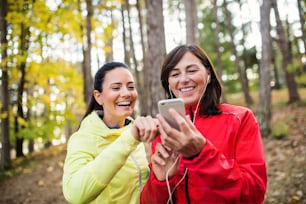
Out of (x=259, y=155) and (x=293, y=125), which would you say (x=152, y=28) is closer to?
(x=259, y=155)

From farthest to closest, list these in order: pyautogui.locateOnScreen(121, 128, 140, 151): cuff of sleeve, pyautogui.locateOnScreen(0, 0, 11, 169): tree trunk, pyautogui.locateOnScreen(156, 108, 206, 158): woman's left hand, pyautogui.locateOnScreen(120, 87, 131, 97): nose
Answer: pyautogui.locateOnScreen(0, 0, 11, 169): tree trunk
pyautogui.locateOnScreen(120, 87, 131, 97): nose
pyautogui.locateOnScreen(121, 128, 140, 151): cuff of sleeve
pyautogui.locateOnScreen(156, 108, 206, 158): woman's left hand

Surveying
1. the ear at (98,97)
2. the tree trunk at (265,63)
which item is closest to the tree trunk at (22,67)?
the ear at (98,97)

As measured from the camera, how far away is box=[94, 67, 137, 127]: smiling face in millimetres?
2438

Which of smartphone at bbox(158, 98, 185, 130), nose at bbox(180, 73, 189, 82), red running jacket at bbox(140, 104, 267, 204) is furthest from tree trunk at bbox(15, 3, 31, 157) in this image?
smartphone at bbox(158, 98, 185, 130)

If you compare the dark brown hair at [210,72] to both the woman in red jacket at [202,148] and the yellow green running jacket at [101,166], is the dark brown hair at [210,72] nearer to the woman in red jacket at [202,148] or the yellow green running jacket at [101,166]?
the woman in red jacket at [202,148]

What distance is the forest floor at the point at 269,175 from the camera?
5750 mm

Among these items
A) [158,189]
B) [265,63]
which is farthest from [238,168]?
[265,63]

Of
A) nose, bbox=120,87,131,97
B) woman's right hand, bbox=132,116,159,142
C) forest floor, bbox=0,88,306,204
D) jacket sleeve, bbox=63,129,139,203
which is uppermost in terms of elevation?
nose, bbox=120,87,131,97

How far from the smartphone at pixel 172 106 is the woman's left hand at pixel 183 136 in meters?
0.03

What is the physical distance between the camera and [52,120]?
30.8 ft

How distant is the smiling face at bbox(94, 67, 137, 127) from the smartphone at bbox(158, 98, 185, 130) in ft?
2.96

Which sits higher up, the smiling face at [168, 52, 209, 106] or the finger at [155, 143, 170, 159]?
the smiling face at [168, 52, 209, 106]

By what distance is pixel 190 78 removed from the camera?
211cm

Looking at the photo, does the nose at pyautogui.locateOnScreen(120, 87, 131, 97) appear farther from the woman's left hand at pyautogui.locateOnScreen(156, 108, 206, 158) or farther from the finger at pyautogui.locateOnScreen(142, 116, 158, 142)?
the woman's left hand at pyautogui.locateOnScreen(156, 108, 206, 158)
